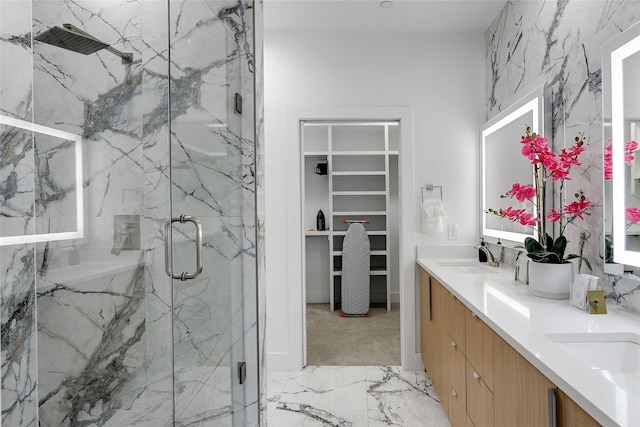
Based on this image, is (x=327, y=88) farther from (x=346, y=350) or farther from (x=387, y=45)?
(x=346, y=350)

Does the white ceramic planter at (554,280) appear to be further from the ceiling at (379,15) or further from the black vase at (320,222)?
the black vase at (320,222)

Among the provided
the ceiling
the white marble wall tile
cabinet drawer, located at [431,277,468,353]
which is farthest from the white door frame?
the white marble wall tile

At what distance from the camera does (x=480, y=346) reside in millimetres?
1422

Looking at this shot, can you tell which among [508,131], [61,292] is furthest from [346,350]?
[61,292]

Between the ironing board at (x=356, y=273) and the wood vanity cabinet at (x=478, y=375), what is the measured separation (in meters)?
1.44

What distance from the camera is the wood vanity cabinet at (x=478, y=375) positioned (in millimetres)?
937

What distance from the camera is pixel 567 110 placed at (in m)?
1.72

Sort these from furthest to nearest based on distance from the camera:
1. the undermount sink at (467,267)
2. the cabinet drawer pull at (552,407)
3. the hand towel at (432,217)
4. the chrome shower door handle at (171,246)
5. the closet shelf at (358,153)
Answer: the closet shelf at (358,153)
the hand towel at (432,217)
the undermount sink at (467,267)
the chrome shower door handle at (171,246)
the cabinet drawer pull at (552,407)

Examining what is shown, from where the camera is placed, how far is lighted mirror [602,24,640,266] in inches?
49.8

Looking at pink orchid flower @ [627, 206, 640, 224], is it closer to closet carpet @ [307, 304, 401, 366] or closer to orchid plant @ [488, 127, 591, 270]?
orchid plant @ [488, 127, 591, 270]

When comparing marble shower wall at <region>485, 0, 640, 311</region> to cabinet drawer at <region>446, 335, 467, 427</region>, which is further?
cabinet drawer at <region>446, 335, 467, 427</region>

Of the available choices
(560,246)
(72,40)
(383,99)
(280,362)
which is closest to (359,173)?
(383,99)

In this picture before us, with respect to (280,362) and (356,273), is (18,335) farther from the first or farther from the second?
(356,273)

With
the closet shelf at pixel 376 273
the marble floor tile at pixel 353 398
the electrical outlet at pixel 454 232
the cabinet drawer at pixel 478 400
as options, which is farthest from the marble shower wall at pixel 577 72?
the closet shelf at pixel 376 273
